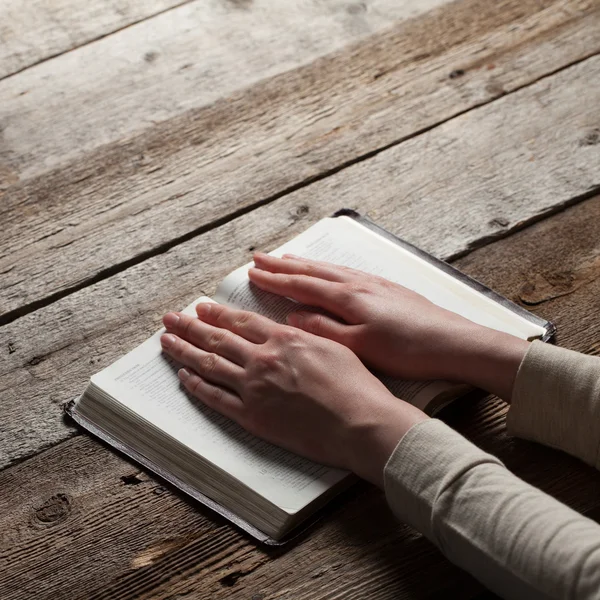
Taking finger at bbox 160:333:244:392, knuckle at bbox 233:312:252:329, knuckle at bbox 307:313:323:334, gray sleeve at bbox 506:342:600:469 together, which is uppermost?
knuckle at bbox 233:312:252:329

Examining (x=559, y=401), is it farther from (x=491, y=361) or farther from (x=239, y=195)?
(x=239, y=195)

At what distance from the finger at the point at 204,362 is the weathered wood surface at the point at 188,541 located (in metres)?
0.13

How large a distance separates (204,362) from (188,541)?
0.20 m

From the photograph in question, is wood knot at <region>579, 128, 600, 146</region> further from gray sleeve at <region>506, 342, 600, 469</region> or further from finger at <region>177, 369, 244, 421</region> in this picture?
finger at <region>177, 369, 244, 421</region>

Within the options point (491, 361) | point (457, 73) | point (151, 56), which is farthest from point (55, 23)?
point (491, 361)

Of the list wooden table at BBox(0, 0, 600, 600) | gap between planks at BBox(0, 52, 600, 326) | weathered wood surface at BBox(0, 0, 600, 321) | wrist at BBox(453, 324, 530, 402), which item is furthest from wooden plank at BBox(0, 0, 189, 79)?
wrist at BBox(453, 324, 530, 402)

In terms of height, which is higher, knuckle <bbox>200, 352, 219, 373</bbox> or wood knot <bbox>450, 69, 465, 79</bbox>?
wood knot <bbox>450, 69, 465, 79</bbox>

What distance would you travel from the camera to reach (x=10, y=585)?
33.4 inches

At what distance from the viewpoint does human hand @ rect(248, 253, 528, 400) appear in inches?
35.1

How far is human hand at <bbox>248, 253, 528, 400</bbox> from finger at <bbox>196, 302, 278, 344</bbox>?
0.05 metres

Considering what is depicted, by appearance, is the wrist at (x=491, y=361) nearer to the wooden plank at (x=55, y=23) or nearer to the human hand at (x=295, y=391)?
the human hand at (x=295, y=391)

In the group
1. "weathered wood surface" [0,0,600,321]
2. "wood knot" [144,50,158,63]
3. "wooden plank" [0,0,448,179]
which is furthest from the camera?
"wood knot" [144,50,158,63]

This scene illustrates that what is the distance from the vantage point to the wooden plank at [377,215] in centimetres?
103

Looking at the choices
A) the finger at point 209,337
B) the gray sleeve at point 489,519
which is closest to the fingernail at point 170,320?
the finger at point 209,337
